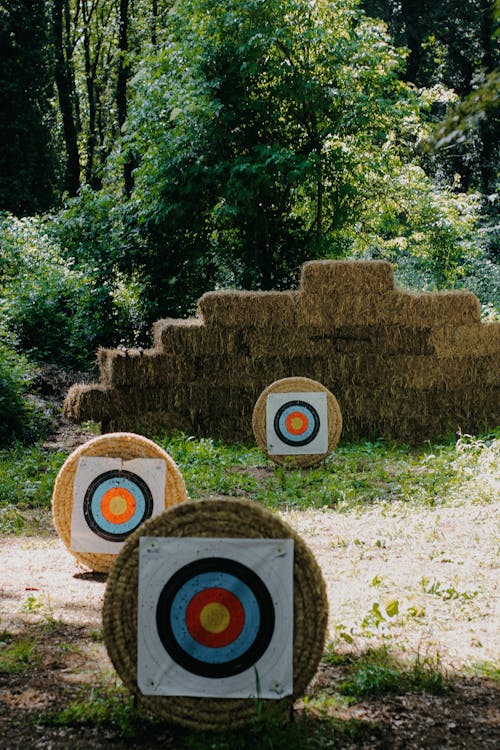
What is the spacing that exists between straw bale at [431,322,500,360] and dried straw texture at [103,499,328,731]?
308 inches

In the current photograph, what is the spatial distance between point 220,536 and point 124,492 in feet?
7.08

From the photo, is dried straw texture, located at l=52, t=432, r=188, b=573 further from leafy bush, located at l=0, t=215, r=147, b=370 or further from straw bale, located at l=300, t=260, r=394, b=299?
leafy bush, located at l=0, t=215, r=147, b=370

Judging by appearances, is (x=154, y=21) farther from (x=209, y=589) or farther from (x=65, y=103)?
(x=209, y=589)

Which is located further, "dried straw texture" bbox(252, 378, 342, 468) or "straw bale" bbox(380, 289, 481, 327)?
"straw bale" bbox(380, 289, 481, 327)

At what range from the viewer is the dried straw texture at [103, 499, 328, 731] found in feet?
9.19

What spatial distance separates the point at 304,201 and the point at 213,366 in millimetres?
4603

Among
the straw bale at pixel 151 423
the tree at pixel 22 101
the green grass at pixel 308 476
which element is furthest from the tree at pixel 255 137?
the tree at pixel 22 101

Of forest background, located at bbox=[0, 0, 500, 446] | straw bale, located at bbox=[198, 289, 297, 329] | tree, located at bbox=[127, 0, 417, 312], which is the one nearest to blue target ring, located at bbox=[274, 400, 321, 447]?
straw bale, located at bbox=[198, 289, 297, 329]

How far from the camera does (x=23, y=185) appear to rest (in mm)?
19203

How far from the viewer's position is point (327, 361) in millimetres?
10273

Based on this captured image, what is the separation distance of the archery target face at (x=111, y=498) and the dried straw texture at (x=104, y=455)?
0.05m

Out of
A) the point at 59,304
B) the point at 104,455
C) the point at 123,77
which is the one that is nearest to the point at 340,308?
the point at 104,455

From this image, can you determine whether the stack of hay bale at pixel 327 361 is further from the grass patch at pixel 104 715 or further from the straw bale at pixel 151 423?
the grass patch at pixel 104 715

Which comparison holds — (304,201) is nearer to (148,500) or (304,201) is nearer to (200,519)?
(148,500)
